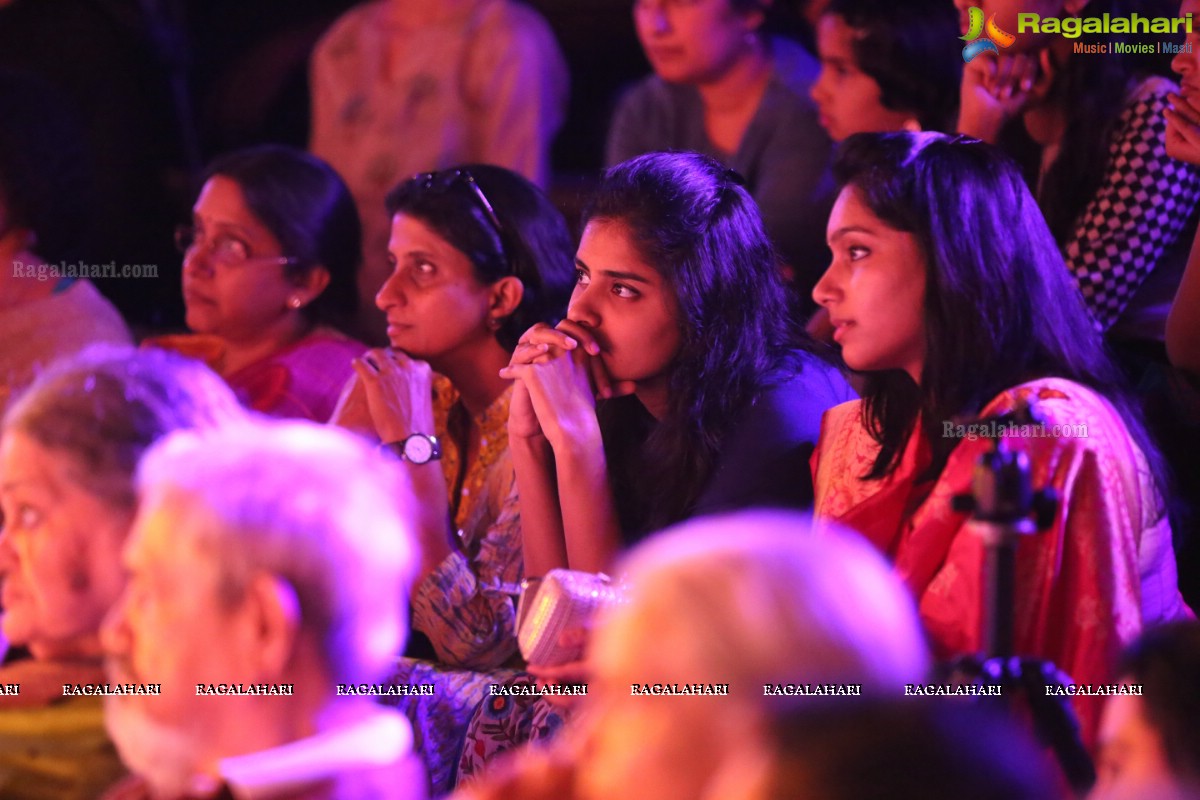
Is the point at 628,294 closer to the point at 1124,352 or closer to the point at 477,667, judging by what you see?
the point at 477,667

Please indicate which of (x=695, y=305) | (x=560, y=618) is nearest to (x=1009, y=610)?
(x=560, y=618)

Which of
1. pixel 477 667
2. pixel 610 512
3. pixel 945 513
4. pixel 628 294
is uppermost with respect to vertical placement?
pixel 628 294

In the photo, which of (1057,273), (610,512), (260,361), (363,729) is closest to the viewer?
(363,729)

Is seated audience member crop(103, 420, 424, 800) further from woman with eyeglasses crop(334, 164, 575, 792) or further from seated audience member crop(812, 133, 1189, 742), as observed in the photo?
woman with eyeglasses crop(334, 164, 575, 792)

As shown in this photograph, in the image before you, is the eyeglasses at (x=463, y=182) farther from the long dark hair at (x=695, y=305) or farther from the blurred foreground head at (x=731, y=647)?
the blurred foreground head at (x=731, y=647)

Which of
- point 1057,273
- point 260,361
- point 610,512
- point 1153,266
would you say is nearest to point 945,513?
point 1057,273

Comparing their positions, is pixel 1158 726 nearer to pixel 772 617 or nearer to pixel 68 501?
pixel 772 617

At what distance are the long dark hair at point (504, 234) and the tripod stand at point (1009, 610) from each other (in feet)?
5.29

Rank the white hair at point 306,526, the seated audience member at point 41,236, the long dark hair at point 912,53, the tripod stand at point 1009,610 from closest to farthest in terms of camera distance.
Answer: the white hair at point 306,526, the tripod stand at point 1009,610, the seated audience member at point 41,236, the long dark hair at point 912,53

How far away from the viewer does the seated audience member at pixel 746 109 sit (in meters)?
3.54

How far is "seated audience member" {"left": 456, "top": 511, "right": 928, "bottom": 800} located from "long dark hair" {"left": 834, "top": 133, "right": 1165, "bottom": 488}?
107 cm

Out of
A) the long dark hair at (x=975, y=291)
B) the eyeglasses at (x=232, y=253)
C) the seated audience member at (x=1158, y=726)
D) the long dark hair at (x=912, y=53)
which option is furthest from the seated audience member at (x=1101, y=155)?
the eyeglasses at (x=232, y=253)

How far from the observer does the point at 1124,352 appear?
284cm

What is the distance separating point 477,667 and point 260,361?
1179mm
